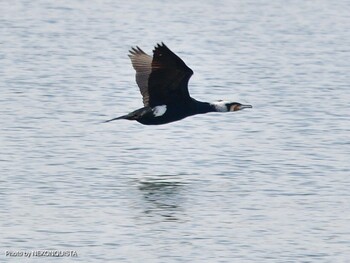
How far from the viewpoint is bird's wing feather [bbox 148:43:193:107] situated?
42.2 ft

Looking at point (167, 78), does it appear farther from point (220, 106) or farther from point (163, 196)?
point (163, 196)

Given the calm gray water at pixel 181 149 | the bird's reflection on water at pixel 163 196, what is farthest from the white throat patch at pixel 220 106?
the bird's reflection on water at pixel 163 196

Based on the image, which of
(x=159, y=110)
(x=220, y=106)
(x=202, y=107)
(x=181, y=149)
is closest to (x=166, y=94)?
(x=159, y=110)

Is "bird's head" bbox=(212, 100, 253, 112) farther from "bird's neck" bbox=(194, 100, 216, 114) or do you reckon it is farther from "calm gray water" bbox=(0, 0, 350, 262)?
"calm gray water" bbox=(0, 0, 350, 262)

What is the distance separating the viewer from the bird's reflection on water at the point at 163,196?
1203 cm

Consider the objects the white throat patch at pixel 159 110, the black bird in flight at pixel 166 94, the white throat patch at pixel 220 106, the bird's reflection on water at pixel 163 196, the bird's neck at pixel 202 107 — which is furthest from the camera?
the white throat patch at pixel 220 106

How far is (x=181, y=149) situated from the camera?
14695 millimetres

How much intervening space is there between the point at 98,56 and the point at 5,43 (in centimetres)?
171

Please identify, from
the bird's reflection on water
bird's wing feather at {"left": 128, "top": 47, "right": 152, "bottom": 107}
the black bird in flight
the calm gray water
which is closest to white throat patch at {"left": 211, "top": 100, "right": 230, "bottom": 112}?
the black bird in flight

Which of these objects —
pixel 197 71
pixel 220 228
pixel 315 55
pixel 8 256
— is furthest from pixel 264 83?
pixel 8 256

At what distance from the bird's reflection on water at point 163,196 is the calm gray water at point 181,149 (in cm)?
1

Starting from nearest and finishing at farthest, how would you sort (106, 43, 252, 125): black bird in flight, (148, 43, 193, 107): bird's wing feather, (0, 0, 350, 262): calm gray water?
(0, 0, 350, 262): calm gray water, (148, 43, 193, 107): bird's wing feather, (106, 43, 252, 125): black bird in flight

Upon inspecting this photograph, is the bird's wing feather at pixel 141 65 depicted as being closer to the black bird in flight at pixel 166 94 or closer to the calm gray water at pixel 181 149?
the black bird in flight at pixel 166 94

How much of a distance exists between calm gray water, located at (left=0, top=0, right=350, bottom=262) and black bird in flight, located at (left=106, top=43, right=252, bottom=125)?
0.53 metres
